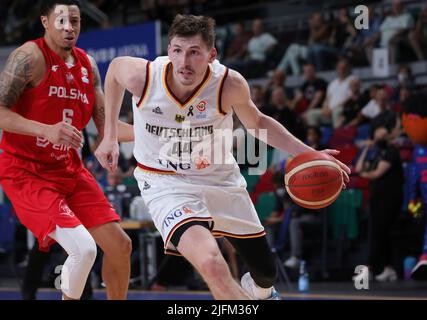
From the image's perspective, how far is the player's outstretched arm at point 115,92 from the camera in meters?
5.03

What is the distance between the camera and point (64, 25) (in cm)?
525

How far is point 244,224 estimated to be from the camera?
5.16 meters

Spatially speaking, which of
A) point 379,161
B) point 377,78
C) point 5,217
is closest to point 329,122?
point 377,78

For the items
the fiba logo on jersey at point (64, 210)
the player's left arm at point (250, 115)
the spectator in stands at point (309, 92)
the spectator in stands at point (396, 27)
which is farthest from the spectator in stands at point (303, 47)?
the fiba logo on jersey at point (64, 210)

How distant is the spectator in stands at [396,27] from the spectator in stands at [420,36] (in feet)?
0.18

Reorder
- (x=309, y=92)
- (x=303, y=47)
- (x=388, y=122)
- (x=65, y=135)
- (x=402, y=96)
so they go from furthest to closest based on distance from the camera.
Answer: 1. (x=303, y=47)
2. (x=309, y=92)
3. (x=402, y=96)
4. (x=388, y=122)
5. (x=65, y=135)

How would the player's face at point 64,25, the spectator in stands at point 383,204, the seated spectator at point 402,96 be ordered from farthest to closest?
the seated spectator at point 402,96 < the spectator in stands at point 383,204 < the player's face at point 64,25

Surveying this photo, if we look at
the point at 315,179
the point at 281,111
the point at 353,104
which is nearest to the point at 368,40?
the point at 353,104

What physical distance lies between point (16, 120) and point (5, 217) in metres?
5.98

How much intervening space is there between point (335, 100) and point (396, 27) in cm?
135

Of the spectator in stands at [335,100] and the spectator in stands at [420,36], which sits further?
the spectator in stands at [420,36]

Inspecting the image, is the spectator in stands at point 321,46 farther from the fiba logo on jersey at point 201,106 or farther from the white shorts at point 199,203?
the fiba logo on jersey at point 201,106

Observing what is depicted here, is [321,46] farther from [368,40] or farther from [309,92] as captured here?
[309,92]

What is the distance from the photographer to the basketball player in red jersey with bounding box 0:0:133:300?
5.09 metres
